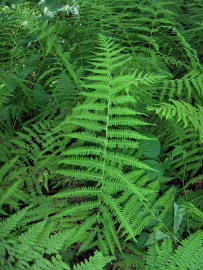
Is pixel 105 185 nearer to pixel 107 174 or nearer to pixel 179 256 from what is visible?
pixel 107 174

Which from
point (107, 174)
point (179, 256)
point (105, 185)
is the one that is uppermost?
point (107, 174)

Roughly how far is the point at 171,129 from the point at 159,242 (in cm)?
111

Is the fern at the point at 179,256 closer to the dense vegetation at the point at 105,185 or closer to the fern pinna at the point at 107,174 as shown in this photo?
the dense vegetation at the point at 105,185

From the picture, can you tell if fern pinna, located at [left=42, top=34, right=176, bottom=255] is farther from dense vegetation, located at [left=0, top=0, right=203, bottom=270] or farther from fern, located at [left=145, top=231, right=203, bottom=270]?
fern, located at [left=145, top=231, right=203, bottom=270]

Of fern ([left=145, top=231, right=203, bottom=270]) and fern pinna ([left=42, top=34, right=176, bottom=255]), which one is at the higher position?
fern pinna ([left=42, top=34, right=176, bottom=255])

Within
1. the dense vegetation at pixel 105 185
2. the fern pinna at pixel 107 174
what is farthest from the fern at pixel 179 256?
the fern pinna at pixel 107 174

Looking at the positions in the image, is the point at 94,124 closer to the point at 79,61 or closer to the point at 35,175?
the point at 35,175

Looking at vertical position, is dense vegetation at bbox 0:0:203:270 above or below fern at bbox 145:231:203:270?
above

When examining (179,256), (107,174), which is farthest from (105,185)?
(179,256)

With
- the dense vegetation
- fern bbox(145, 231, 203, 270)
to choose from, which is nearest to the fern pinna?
the dense vegetation

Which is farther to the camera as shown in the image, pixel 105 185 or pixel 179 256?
pixel 105 185

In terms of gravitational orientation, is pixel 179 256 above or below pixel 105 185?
below

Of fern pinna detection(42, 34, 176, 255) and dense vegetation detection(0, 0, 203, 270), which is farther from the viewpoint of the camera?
fern pinna detection(42, 34, 176, 255)

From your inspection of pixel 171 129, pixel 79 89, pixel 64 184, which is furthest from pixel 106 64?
pixel 64 184
